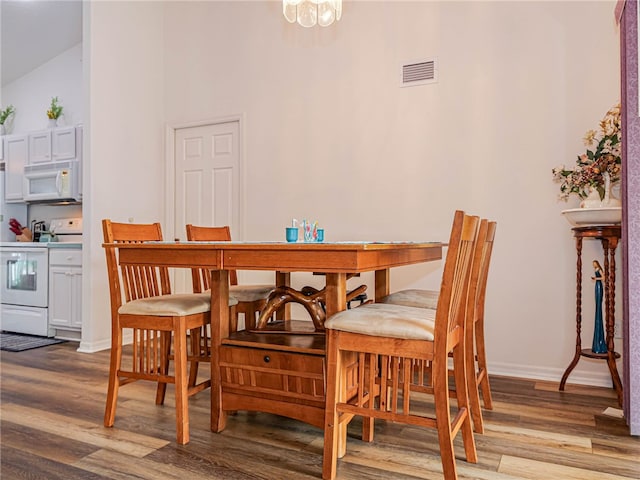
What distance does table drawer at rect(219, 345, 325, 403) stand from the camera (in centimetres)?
202

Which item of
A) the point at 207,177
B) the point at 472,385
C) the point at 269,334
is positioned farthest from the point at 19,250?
the point at 472,385

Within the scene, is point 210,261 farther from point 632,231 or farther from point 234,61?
point 234,61

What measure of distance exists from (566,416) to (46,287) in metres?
4.34

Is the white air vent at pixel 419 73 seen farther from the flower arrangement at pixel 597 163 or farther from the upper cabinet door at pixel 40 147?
the upper cabinet door at pixel 40 147

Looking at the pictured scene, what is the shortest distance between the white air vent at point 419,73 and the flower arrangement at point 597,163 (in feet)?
3.68

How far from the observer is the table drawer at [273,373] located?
6.63 feet

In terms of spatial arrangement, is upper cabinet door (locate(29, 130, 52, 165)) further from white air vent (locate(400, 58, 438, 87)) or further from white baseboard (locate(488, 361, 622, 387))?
white baseboard (locate(488, 361, 622, 387))

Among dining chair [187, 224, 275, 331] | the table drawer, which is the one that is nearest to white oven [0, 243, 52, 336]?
dining chair [187, 224, 275, 331]

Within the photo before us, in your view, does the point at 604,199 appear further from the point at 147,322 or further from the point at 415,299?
the point at 147,322

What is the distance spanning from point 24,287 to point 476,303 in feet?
14.1

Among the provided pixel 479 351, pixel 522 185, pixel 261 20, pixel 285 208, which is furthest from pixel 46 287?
pixel 522 185

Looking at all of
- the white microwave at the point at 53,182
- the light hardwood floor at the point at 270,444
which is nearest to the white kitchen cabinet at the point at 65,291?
the white microwave at the point at 53,182

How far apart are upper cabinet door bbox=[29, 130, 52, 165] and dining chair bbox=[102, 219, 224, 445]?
3.00m

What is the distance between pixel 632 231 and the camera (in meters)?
2.25
